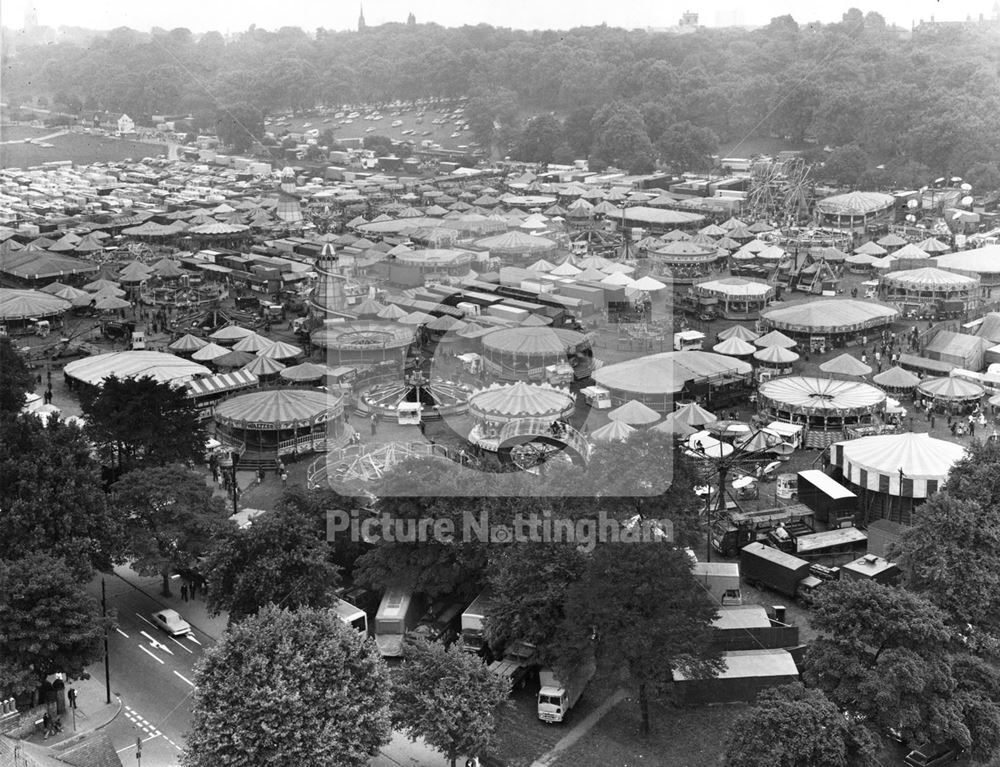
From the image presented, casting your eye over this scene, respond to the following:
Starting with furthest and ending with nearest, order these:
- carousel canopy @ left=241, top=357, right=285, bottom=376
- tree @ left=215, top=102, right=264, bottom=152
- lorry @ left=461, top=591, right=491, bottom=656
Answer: tree @ left=215, top=102, right=264, bottom=152 < carousel canopy @ left=241, top=357, right=285, bottom=376 < lorry @ left=461, top=591, right=491, bottom=656

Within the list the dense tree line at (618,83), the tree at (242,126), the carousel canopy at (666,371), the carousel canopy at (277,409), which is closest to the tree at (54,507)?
the carousel canopy at (277,409)

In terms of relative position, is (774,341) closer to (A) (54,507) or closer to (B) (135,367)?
(B) (135,367)

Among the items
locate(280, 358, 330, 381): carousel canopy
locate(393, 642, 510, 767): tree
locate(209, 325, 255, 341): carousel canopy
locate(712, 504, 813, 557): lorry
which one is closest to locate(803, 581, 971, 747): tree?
locate(393, 642, 510, 767): tree

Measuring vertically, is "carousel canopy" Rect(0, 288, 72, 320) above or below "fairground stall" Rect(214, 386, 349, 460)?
above

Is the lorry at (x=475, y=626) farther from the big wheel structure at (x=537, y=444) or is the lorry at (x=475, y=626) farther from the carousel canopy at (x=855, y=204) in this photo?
the carousel canopy at (x=855, y=204)

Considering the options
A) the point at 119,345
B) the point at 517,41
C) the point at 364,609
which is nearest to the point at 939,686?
the point at 364,609

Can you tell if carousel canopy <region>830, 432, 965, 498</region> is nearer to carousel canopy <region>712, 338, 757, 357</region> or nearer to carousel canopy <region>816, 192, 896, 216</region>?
carousel canopy <region>712, 338, 757, 357</region>
